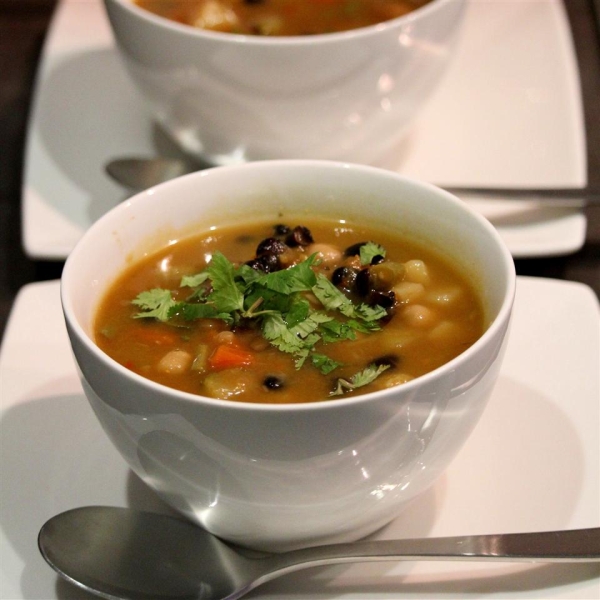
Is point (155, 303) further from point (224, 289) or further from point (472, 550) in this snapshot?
point (472, 550)

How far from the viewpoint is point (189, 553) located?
1599 millimetres

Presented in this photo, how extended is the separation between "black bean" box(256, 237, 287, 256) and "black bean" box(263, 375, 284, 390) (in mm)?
327

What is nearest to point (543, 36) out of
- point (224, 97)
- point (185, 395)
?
point (224, 97)

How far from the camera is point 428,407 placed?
1377 millimetres

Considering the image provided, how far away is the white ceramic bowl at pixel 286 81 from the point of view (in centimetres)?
255

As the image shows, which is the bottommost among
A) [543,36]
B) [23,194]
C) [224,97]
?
[543,36]

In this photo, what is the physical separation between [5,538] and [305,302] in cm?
68

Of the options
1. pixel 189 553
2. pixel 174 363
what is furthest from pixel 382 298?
pixel 189 553

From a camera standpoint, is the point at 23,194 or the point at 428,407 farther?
the point at 23,194

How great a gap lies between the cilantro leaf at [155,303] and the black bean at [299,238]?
0.28 m

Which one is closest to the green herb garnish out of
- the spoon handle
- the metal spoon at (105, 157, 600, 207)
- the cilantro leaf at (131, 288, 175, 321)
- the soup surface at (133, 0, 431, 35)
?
the cilantro leaf at (131, 288, 175, 321)

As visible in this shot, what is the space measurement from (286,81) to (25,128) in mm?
1395

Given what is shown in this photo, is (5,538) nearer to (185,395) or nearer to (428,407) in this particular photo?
(185,395)

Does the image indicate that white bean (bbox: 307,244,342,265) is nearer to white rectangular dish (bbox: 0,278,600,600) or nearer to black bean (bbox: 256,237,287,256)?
black bean (bbox: 256,237,287,256)
